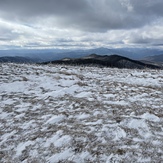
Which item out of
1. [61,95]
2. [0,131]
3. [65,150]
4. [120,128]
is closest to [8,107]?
[0,131]

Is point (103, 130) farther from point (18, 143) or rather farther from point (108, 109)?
point (18, 143)

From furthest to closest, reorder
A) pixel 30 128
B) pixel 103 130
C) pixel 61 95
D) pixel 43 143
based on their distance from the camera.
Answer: pixel 61 95 < pixel 30 128 < pixel 103 130 < pixel 43 143

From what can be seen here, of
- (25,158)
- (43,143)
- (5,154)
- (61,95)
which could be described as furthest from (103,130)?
(61,95)

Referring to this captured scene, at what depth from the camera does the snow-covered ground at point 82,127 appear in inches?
238

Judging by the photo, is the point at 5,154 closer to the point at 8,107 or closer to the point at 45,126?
the point at 45,126

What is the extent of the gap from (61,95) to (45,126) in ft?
17.2

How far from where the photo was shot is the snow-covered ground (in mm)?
6047

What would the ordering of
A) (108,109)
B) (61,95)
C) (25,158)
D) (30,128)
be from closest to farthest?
(25,158) → (30,128) → (108,109) → (61,95)

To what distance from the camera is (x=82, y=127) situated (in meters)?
7.94

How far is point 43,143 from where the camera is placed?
681 cm

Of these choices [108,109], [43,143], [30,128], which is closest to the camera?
[43,143]

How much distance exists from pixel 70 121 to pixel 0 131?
3375mm

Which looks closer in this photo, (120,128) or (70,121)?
(120,128)

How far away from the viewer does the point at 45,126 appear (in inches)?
324
